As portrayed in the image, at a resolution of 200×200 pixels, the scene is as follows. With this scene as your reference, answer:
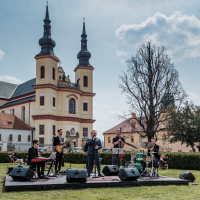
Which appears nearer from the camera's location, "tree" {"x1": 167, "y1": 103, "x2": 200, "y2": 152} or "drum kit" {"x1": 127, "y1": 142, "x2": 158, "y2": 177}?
"drum kit" {"x1": 127, "y1": 142, "x2": 158, "y2": 177}

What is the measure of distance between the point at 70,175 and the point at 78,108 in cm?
4254

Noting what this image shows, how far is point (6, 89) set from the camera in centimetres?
6512

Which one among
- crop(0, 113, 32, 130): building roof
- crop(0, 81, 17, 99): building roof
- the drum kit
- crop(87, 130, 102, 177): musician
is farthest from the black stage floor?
crop(0, 81, 17, 99): building roof

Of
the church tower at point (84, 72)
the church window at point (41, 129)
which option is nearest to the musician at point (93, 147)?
the church window at point (41, 129)

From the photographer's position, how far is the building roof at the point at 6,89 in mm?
63400

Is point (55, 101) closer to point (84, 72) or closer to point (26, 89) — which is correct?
point (84, 72)

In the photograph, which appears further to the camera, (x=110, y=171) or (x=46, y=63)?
(x=46, y=63)

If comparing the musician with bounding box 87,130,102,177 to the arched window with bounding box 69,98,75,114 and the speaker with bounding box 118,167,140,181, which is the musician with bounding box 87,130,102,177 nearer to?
the speaker with bounding box 118,167,140,181

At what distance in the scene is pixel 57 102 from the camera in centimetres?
5028

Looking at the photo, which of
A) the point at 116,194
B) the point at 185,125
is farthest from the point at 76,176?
the point at 185,125

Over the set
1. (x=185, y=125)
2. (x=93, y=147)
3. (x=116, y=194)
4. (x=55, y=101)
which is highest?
(x=55, y=101)

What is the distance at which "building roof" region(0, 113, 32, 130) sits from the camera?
1911 inches

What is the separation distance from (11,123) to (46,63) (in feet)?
39.7

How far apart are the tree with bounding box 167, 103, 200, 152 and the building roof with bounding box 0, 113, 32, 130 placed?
2662 centimetres
